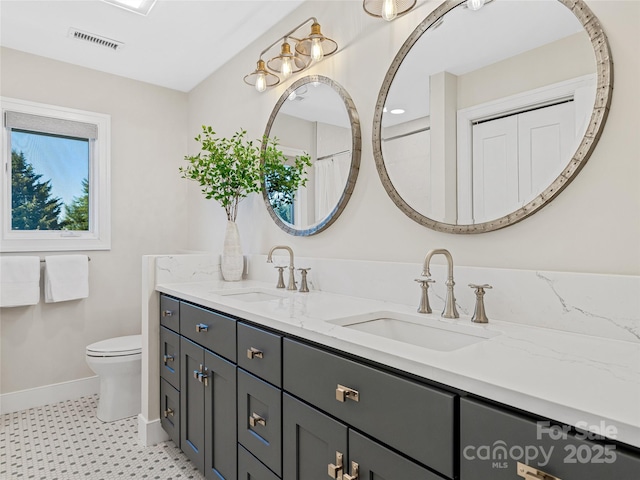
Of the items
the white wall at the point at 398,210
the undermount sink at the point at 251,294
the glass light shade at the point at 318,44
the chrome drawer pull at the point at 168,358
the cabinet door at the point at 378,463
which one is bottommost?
the chrome drawer pull at the point at 168,358

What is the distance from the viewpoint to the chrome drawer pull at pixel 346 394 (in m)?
0.98

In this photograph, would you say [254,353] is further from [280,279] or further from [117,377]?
[117,377]

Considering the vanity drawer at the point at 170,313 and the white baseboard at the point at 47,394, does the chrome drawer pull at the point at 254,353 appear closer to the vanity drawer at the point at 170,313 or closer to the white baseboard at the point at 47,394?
the vanity drawer at the point at 170,313

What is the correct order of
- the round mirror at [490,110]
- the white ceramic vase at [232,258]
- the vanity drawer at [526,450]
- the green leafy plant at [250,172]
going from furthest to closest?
1. the white ceramic vase at [232,258]
2. the green leafy plant at [250,172]
3. the round mirror at [490,110]
4. the vanity drawer at [526,450]

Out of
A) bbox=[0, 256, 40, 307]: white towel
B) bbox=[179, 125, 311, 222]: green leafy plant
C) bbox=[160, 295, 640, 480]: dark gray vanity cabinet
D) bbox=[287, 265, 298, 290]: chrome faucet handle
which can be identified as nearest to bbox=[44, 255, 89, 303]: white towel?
bbox=[0, 256, 40, 307]: white towel

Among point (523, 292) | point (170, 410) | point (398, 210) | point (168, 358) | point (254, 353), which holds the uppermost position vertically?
point (398, 210)

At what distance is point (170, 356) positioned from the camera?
212 centimetres

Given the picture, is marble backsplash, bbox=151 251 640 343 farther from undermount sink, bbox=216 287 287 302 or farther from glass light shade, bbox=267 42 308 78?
glass light shade, bbox=267 42 308 78

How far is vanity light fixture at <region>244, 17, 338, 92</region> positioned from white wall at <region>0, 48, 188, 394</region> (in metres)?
1.31

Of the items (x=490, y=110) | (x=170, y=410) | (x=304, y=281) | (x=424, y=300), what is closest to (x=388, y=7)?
(x=490, y=110)

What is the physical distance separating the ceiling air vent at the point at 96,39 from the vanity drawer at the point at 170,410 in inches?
86.0

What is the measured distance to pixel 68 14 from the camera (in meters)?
2.29

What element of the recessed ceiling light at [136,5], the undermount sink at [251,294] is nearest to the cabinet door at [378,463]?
the undermount sink at [251,294]

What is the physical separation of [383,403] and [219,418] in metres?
0.99
